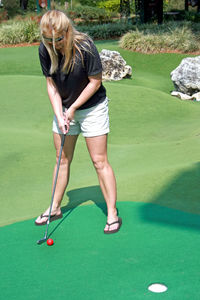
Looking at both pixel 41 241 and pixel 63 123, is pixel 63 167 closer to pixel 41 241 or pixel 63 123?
pixel 63 123

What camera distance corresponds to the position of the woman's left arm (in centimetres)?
341

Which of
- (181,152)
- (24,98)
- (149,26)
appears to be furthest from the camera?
(149,26)

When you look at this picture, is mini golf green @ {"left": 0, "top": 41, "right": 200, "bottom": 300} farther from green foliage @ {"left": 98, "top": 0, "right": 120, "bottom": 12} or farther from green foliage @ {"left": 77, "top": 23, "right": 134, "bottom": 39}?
green foliage @ {"left": 98, "top": 0, "right": 120, "bottom": 12}

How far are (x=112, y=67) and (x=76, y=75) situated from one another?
9.97 m

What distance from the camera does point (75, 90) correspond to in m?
3.48

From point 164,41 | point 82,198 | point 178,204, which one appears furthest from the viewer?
point 164,41

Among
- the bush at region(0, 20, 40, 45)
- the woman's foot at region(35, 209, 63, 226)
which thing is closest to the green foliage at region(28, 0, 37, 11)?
the bush at region(0, 20, 40, 45)

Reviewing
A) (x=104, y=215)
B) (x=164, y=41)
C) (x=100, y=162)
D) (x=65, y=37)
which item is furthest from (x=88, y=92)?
(x=164, y=41)

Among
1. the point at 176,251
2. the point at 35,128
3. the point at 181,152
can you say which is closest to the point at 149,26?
the point at 35,128

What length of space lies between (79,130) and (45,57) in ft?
2.12

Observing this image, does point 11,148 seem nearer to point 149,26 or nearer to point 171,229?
point 171,229

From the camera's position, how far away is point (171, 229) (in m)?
3.67

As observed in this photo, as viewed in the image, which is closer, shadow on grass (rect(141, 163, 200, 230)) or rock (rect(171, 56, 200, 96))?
shadow on grass (rect(141, 163, 200, 230))

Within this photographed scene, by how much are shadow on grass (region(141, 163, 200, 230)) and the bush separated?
15757 mm
